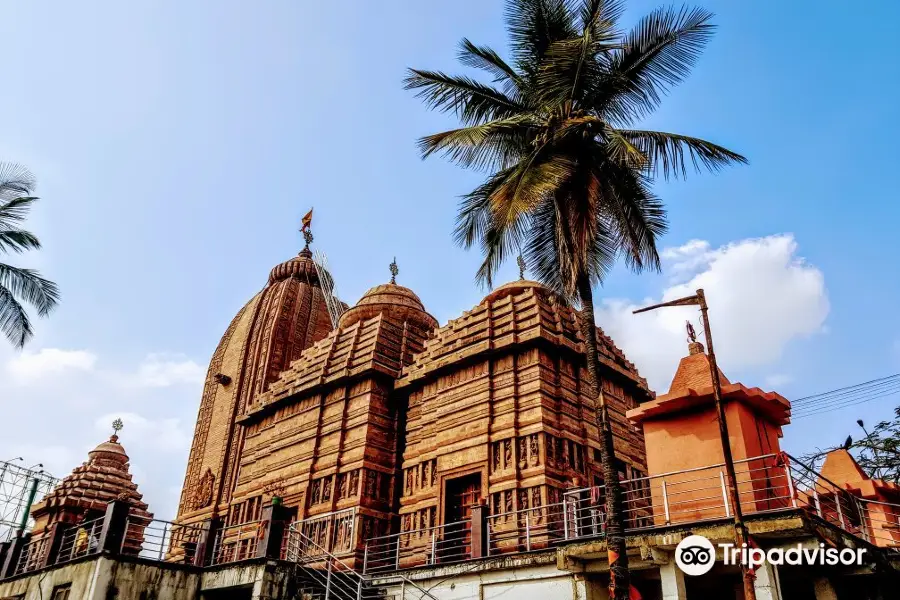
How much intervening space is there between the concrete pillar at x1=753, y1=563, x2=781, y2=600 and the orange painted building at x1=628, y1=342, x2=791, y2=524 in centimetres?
165

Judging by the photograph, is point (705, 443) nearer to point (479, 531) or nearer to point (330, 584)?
point (479, 531)

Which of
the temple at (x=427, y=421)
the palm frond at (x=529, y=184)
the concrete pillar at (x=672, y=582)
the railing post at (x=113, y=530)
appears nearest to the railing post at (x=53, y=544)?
the railing post at (x=113, y=530)

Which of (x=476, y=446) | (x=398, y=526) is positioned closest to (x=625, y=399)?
(x=476, y=446)

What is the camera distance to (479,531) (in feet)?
49.4

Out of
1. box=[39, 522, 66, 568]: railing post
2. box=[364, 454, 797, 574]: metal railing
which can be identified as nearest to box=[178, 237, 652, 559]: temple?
box=[364, 454, 797, 574]: metal railing

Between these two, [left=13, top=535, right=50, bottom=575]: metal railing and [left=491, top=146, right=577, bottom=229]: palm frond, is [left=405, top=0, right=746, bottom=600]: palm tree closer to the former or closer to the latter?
[left=491, top=146, right=577, bottom=229]: palm frond

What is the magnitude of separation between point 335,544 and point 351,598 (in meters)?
4.46

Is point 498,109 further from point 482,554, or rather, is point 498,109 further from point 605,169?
point 482,554

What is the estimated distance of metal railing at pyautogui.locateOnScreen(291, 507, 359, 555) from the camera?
19.3 metres

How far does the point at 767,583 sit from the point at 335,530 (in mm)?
12645

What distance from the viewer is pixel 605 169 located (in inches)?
504

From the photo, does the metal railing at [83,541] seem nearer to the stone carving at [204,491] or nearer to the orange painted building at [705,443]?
the stone carving at [204,491]

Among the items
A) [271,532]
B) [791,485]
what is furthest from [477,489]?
[791,485]

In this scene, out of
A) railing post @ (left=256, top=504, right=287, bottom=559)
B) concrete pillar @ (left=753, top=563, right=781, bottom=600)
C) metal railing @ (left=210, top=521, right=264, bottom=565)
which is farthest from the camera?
metal railing @ (left=210, top=521, right=264, bottom=565)
